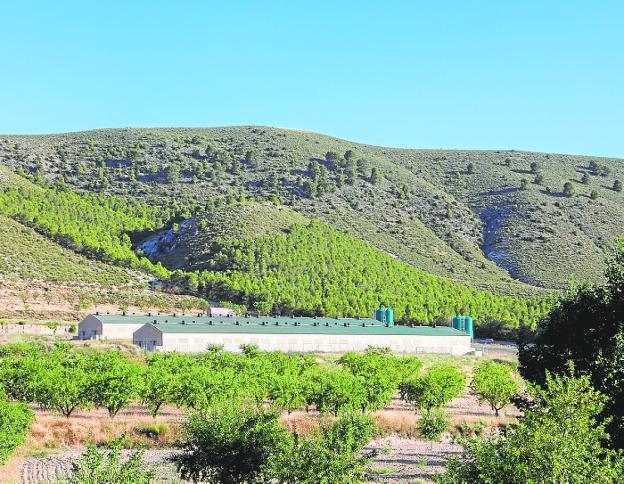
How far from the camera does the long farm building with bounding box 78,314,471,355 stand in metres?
83.5

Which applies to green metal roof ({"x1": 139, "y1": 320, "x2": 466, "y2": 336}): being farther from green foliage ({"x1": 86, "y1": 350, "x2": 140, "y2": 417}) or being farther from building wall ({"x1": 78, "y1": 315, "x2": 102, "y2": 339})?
green foliage ({"x1": 86, "y1": 350, "x2": 140, "y2": 417})

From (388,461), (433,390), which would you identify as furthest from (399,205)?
(388,461)

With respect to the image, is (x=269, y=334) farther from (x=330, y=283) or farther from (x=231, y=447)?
(x=231, y=447)

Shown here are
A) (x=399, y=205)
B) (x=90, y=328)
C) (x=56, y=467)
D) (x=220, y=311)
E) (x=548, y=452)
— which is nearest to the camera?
(x=548, y=452)

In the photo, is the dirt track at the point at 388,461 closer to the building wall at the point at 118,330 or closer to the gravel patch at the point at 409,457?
the gravel patch at the point at 409,457

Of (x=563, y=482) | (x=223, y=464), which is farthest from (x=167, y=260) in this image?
(x=563, y=482)

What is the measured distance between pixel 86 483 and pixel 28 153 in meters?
180

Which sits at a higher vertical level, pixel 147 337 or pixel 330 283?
pixel 330 283

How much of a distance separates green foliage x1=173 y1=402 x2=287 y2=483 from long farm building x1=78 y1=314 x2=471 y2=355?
55444 millimetres

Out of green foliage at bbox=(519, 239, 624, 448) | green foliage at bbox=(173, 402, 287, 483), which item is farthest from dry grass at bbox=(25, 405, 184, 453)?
green foliage at bbox=(519, 239, 624, 448)

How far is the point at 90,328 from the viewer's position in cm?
8838

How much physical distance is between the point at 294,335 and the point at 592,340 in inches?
2516

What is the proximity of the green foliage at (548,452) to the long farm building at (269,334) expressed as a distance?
66.1m

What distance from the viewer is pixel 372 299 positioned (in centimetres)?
12281
